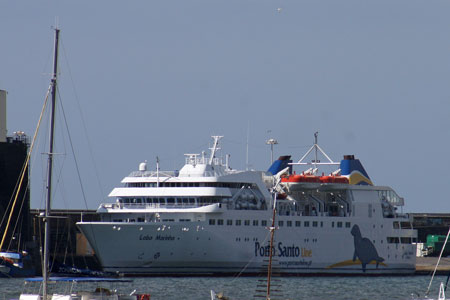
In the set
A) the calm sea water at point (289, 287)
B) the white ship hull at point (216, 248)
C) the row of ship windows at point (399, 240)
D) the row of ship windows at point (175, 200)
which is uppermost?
the row of ship windows at point (175, 200)

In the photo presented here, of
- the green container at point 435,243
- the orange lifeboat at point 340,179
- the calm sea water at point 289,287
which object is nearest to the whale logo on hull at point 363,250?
the calm sea water at point 289,287

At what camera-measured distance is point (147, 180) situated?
293 feet


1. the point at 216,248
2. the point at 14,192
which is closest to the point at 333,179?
the point at 216,248

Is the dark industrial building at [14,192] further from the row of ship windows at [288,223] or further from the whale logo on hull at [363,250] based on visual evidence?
the whale logo on hull at [363,250]

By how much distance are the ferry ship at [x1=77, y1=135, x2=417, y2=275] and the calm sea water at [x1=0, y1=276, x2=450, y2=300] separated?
1.62 metres

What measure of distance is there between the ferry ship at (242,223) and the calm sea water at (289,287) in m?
1.62

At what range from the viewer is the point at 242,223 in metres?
89.6

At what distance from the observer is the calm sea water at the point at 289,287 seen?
73500 mm

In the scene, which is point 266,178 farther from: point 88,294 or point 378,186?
point 88,294

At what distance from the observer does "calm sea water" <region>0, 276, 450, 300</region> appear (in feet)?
241

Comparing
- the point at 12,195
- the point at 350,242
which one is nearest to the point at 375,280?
the point at 350,242

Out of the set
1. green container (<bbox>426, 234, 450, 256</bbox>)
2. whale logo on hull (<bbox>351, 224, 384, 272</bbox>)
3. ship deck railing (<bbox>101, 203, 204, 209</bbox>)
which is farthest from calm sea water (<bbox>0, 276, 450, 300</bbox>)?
green container (<bbox>426, 234, 450, 256</bbox>)

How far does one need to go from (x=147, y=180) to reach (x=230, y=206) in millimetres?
5605

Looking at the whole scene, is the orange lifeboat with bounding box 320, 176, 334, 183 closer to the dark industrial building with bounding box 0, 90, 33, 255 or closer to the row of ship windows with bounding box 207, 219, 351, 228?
the row of ship windows with bounding box 207, 219, 351, 228
